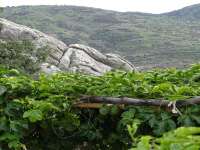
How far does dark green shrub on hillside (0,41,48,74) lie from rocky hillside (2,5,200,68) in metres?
47.2

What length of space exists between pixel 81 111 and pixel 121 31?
355 feet

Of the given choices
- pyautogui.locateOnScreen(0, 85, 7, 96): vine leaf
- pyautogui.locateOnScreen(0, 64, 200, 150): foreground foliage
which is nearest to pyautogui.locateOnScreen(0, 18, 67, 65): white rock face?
pyautogui.locateOnScreen(0, 64, 200, 150): foreground foliage

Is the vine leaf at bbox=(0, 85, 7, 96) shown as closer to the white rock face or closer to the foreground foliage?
the foreground foliage

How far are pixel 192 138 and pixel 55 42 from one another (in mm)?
38281

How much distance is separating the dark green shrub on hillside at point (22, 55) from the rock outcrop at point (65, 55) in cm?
180

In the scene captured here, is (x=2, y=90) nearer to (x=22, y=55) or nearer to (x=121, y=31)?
(x=22, y=55)

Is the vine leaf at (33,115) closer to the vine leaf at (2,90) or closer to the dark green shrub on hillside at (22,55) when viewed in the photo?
the vine leaf at (2,90)

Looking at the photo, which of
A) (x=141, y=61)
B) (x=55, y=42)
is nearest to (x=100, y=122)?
(x=55, y=42)

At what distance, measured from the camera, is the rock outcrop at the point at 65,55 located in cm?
3553

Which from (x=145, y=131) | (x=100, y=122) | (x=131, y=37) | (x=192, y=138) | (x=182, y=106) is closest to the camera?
(x=192, y=138)

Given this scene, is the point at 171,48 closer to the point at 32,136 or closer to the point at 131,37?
the point at 131,37

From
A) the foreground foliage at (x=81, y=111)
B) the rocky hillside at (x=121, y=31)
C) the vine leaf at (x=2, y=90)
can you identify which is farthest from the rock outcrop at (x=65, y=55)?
the rocky hillside at (x=121, y=31)

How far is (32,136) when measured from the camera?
17.3 feet

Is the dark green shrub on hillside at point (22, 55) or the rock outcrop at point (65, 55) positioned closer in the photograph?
the dark green shrub on hillside at point (22, 55)
